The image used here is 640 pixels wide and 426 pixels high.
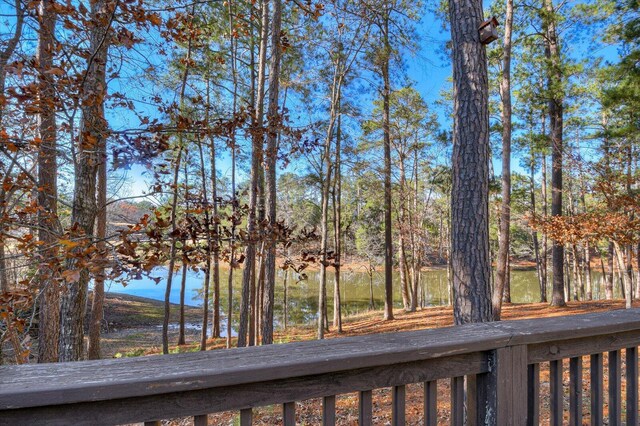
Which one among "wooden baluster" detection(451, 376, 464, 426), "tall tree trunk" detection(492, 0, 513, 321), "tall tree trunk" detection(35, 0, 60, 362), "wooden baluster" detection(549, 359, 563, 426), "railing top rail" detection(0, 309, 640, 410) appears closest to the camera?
"railing top rail" detection(0, 309, 640, 410)

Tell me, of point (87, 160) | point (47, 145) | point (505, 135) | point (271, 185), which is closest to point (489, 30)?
point (87, 160)

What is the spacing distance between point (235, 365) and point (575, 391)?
4.46 ft

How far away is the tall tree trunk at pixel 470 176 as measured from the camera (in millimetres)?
3080

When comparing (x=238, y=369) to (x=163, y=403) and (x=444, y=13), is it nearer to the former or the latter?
(x=163, y=403)

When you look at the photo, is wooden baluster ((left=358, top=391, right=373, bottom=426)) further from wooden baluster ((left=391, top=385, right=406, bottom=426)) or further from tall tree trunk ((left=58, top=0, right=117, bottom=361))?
tall tree trunk ((left=58, top=0, right=117, bottom=361))

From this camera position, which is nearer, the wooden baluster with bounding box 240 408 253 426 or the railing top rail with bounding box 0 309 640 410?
the railing top rail with bounding box 0 309 640 410

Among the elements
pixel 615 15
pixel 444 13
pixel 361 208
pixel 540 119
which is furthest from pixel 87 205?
pixel 361 208

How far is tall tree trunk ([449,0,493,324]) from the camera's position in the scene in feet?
10.1

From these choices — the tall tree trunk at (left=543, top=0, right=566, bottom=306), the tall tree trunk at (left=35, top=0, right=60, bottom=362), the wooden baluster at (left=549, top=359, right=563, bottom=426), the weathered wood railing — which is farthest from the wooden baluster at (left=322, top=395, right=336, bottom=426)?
the tall tree trunk at (left=543, top=0, right=566, bottom=306)

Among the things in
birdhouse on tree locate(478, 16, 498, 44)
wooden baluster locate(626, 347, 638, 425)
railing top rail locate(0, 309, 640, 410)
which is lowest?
wooden baluster locate(626, 347, 638, 425)

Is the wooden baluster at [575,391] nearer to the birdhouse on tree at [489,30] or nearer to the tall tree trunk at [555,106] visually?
the birdhouse on tree at [489,30]

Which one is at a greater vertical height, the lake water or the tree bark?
the tree bark

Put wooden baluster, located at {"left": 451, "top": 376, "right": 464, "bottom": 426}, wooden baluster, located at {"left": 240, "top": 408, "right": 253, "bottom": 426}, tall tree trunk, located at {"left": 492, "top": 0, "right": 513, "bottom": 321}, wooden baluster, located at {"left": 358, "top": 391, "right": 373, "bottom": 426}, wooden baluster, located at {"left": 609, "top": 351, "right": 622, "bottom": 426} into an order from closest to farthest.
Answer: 1. wooden baluster, located at {"left": 240, "top": 408, "right": 253, "bottom": 426}
2. wooden baluster, located at {"left": 358, "top": 391, "right": 373, "bottom": 426}
3. wooden baluster, located at {"left": 451, "top": 376, "right": 464, "bottom": 426}
4. wooden baluster, located at {"left": 609, "top": 351, "right": 622, "bottom": 426}
5. tall tree trunk, located at {"left": 492, "top": 0, "right": 513, "bottom": 321}

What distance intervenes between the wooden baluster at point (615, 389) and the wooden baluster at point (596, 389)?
9 centimetres
